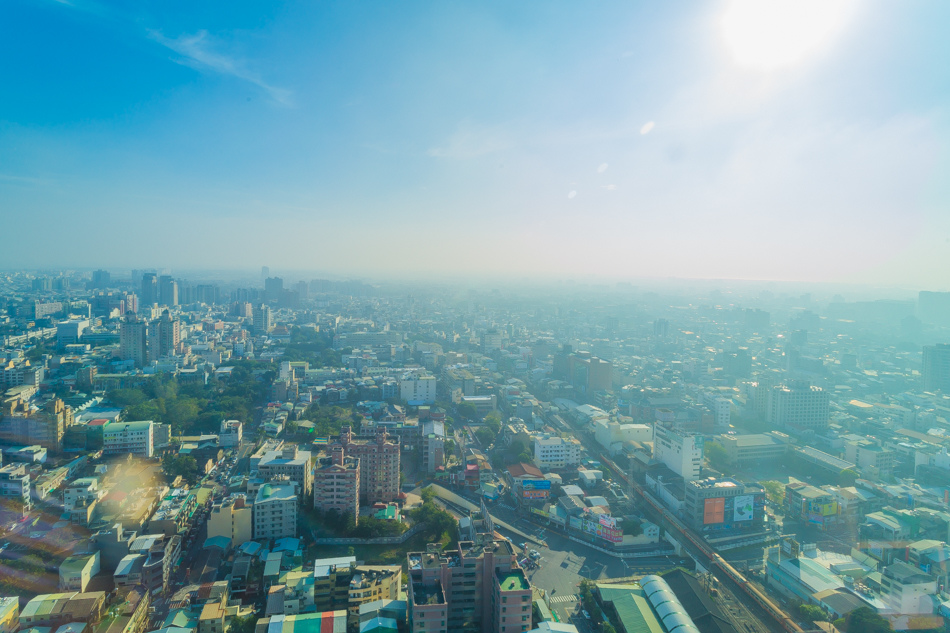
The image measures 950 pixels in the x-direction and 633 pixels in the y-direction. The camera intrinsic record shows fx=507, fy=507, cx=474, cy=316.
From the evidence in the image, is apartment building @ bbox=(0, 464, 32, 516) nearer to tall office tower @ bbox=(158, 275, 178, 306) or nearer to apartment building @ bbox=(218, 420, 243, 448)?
apartment building @ bbox=(218, 420, 243, 448)

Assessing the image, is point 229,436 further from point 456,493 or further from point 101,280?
point 101,280

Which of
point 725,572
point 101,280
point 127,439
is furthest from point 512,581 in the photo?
point 101,280

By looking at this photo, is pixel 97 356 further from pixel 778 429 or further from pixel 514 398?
pixel 778 429

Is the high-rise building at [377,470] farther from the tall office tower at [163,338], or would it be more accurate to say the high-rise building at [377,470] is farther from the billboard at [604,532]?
the tall office tower at [163,338]

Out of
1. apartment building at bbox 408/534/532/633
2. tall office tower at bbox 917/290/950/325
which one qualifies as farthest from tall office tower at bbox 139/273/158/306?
A: tall office tower at bbox 917/290/950/325

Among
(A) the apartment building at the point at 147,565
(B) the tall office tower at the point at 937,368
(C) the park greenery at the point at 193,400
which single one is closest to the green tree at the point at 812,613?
(A) the apartment building at the point at 147,565

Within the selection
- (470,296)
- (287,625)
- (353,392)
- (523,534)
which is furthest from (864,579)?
(470,296)
